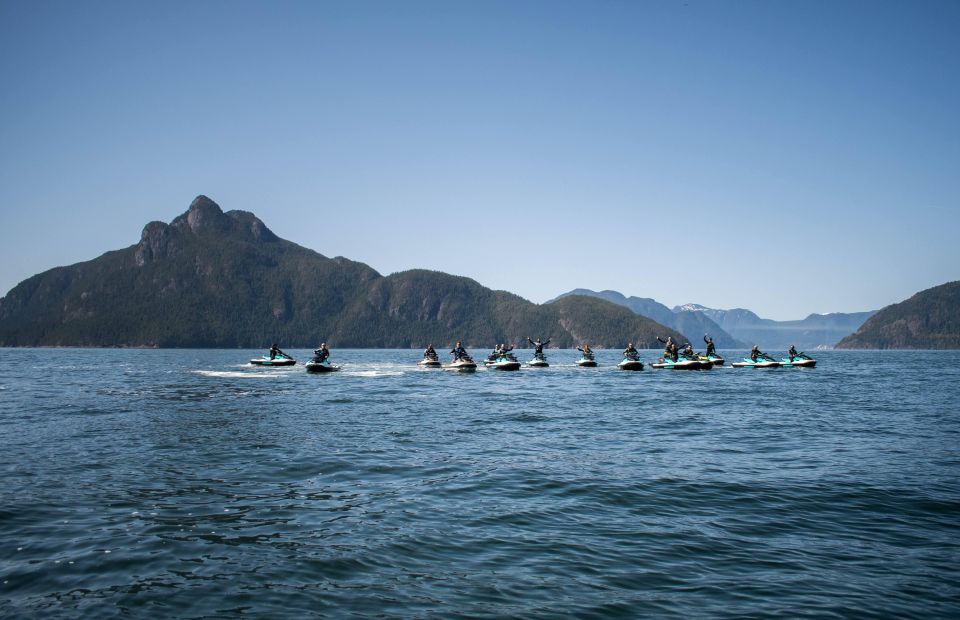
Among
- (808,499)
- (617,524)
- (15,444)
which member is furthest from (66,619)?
(15,444)

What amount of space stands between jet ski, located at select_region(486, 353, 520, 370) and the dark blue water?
137ft

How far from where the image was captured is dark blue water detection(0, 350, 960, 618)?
859 cm

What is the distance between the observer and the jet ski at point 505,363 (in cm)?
6925

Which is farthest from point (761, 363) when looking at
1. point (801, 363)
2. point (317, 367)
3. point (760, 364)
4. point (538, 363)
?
point (317, 367)

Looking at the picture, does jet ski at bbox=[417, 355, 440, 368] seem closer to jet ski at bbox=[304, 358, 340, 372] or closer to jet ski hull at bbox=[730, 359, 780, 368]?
jet ski at bbox=[304, 358, 340, 372]

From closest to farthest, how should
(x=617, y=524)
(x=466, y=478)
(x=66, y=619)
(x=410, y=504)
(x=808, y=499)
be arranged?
(x=66, y=619), (x=617, y=524), (x=410, y=504), (x=808, y=499), (x=466, y=478)

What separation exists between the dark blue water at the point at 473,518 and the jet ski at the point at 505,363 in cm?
4180

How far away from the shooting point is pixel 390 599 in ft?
27.8

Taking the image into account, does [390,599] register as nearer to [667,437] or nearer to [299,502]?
[299,502]

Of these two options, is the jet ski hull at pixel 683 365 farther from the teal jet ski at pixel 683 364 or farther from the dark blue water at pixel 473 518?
the dark blue water at pixel 473 518

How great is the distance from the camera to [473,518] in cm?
1241

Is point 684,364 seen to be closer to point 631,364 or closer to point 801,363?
point 631,364

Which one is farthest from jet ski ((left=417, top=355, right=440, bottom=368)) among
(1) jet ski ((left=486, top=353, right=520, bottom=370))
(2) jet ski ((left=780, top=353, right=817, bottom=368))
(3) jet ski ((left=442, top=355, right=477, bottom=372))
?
(2) jet ski ((left=780, top=353, right=817, bottom=368))

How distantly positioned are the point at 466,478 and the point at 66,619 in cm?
974
